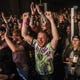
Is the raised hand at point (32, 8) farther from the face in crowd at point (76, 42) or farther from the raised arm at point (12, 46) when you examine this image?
the face in crowd at point (76, 42)

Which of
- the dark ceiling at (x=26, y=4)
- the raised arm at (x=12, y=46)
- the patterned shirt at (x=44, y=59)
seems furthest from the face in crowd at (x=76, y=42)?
the raised arm at (x=12, y=46)

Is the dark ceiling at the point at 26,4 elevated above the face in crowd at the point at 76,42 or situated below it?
above

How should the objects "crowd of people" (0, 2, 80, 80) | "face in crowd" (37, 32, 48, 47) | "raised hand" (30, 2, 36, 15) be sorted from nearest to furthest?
"face in crowd" (37, 32, 48, 47)
"crowd of people" (0, 2, 80, 80)
"raised hand" (30, 2, 36, 15)

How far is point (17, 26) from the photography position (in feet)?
6.47

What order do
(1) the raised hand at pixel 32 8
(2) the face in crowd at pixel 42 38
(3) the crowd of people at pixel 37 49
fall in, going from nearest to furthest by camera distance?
(2) the face in crowd at pixel 42 38
(3) the crowd of people at pixel 37 49
(1) the raised hand at pixel 32 8

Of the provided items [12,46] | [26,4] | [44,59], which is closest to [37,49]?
[44,59]

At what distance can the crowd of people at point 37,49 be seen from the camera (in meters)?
1.71

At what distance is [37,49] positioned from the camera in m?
1.71

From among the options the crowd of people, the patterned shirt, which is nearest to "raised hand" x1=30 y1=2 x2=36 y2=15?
the crowd of people

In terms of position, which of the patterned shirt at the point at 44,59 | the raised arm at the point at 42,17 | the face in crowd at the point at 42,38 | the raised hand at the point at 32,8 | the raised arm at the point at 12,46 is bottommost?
the patterned shirt at the point at 44,59

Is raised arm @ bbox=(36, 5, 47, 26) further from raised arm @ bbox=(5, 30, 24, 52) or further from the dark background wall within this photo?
raised arm @ bbox=(5, 30, 24, 52)

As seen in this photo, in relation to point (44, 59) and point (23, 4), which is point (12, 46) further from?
point (23, 4)

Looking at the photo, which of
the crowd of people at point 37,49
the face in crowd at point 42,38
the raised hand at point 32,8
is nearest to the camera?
the face in crowd at point 42,38

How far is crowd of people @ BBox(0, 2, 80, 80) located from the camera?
1.71 metres
